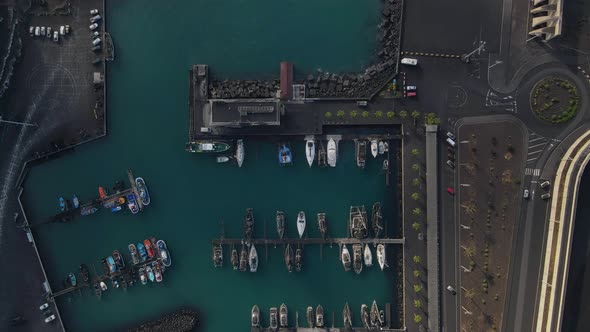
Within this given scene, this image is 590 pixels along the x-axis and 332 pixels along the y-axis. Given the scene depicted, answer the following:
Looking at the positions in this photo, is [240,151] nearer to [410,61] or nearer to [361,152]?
[361,152]

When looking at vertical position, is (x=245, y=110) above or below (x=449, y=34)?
below

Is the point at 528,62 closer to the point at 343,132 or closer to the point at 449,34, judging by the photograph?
the point at 449,34

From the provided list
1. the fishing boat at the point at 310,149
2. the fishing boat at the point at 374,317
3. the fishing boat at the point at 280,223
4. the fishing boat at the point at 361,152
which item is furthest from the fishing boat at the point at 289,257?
the fishing boat at the point at 361,152

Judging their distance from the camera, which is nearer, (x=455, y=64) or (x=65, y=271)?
(x=455, y=64)

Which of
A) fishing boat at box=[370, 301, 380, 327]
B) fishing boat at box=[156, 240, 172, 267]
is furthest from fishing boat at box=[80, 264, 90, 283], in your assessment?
fishing boat at box=[370, 301, 380, 327]

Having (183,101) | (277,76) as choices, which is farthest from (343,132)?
(183,101)

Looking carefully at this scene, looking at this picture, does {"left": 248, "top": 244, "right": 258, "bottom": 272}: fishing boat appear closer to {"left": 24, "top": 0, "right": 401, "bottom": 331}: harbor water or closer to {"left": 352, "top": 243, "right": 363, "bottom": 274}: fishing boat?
{"left": 24, "top": 0, "right": 401, "bottom": 331}: harbor water
